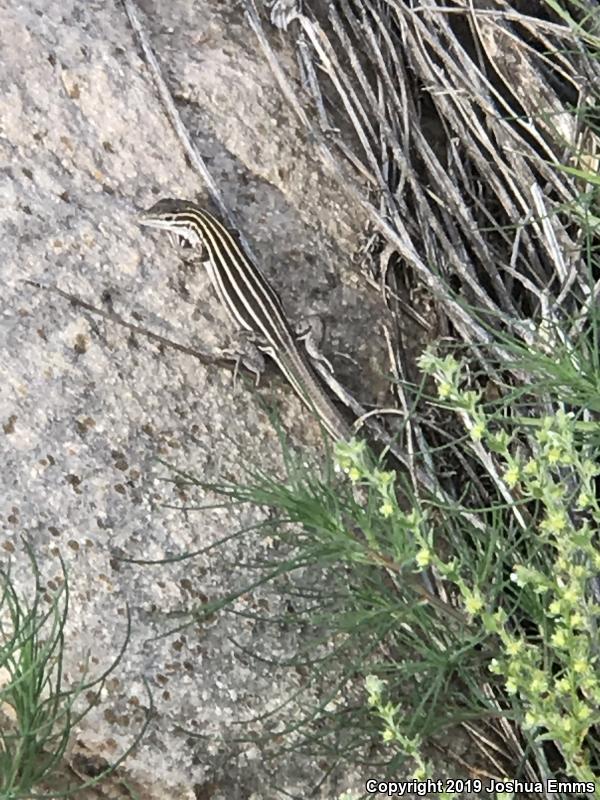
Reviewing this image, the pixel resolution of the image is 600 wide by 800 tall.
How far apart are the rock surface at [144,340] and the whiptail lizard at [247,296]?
70 mm

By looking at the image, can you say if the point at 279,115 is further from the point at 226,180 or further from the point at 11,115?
the point at 11,115

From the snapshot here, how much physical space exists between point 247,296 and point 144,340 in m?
0.27

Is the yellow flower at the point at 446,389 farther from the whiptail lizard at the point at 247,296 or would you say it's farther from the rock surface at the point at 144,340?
the whiptail lizard at the point at 247,296

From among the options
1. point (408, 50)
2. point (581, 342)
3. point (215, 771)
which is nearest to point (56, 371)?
point (215, 771)

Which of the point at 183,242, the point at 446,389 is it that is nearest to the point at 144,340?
the point at 183,242

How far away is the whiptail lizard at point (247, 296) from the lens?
8.20 feet

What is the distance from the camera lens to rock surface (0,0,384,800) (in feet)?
7.17

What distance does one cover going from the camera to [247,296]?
2.51 metres

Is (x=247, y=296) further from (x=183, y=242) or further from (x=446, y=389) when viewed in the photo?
(x=446, y=389)

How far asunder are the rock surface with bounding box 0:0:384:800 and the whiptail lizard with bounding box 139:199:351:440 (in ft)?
0.23

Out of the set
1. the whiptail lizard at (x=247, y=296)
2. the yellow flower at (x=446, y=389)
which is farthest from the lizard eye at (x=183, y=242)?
the yellow flower at (x=446, y=389)

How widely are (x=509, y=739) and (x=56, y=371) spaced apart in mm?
1311

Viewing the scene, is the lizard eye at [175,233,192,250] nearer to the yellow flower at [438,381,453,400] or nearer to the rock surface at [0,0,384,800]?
the rock surface at [0,0,384,800]

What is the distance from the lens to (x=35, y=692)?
1.96 meters
